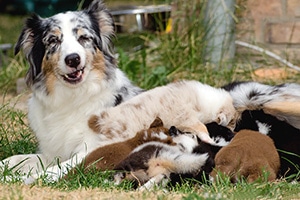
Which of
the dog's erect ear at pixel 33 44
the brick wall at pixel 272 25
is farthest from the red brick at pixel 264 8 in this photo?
the dog's erect ear at pixel 33 44

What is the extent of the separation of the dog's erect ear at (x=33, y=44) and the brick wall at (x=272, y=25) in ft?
10.6

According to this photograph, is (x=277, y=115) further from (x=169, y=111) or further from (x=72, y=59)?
(x=72, y=59)

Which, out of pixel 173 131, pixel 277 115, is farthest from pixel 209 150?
pixel 277 115

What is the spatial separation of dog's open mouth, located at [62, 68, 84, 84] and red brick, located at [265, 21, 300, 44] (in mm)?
3424

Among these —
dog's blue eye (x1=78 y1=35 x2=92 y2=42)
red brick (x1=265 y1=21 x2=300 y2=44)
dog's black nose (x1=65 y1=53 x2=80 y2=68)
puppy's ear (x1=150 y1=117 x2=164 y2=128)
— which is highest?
dog's blue eye (x1=78 y1=35 x2=92 y2=42)

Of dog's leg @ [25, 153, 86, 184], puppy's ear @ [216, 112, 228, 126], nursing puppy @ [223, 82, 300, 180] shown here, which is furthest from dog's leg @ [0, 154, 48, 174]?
nursing puppy @ [223, 82, 300, 180]

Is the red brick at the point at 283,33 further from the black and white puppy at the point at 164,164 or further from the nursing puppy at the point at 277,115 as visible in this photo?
the black and white puppy at the point at 164,164

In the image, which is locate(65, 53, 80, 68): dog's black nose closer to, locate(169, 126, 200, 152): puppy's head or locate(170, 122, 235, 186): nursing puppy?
locate(169, 126, 200, 152): puppy's head

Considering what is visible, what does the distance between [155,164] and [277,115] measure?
42.7 inches

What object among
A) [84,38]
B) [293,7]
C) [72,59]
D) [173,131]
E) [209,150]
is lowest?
[209,150]

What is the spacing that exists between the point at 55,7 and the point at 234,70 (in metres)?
3.91

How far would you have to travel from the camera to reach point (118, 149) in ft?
15.9

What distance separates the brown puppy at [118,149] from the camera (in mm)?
4770

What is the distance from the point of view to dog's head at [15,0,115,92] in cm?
527
